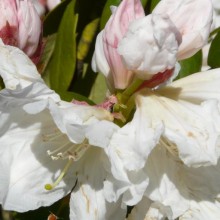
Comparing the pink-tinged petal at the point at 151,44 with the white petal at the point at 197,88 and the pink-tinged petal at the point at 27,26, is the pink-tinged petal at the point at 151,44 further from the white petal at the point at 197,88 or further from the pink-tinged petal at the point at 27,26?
the pink-tinged petal at the point at 27,26

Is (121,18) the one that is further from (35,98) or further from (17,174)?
(17,174)

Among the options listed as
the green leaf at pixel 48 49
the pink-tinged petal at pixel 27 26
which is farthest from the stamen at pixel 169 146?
the green leaf at pixel 48 49

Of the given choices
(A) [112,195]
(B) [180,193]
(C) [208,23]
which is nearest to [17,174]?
(A) [112,195]

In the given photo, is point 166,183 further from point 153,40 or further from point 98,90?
point 98,90

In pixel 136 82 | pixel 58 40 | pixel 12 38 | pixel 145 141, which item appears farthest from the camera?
pixel 58 40

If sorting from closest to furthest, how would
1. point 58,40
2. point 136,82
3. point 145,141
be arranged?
point 145,141, point 136,82, point 58,40

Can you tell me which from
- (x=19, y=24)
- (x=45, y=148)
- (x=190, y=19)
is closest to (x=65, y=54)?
(x=19, y=24)
